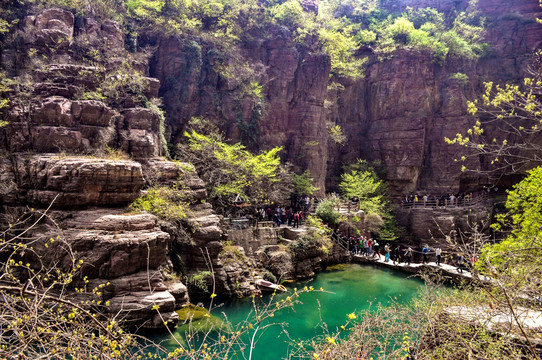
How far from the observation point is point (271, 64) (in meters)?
27.9

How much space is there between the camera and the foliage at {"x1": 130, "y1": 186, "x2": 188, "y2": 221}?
47.1 ft

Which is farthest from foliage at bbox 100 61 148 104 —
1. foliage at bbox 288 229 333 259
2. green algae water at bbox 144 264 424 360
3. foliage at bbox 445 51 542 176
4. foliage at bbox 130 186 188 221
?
foliage at bbox 445 51 542 176

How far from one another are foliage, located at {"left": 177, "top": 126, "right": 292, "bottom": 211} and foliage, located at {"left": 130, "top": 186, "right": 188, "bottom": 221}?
4294 mm

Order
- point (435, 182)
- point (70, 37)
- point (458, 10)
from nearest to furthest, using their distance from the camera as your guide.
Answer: point (70, 37), point (435, 182), point (458, 10)

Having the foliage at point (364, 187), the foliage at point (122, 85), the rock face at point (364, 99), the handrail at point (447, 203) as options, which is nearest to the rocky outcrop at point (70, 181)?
the foliage at point (122, 85)

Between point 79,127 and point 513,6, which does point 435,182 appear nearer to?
point 513,6

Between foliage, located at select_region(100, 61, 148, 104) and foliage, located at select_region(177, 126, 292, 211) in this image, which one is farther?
foliage, located at select_region(177, 126, 292, 211)

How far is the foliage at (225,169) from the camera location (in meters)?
20.6

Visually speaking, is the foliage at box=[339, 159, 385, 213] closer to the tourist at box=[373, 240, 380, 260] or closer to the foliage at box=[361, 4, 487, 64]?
the tourist at box=[373, 240, 380, 260]

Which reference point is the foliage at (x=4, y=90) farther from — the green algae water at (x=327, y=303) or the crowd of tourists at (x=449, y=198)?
the crowd of tourists at (x=449, y=198)

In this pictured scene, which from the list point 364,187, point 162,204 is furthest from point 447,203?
point 162,204

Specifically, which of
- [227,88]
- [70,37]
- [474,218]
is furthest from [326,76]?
[70,37]

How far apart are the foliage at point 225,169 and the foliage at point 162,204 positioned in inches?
169

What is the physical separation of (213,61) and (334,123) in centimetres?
1299
